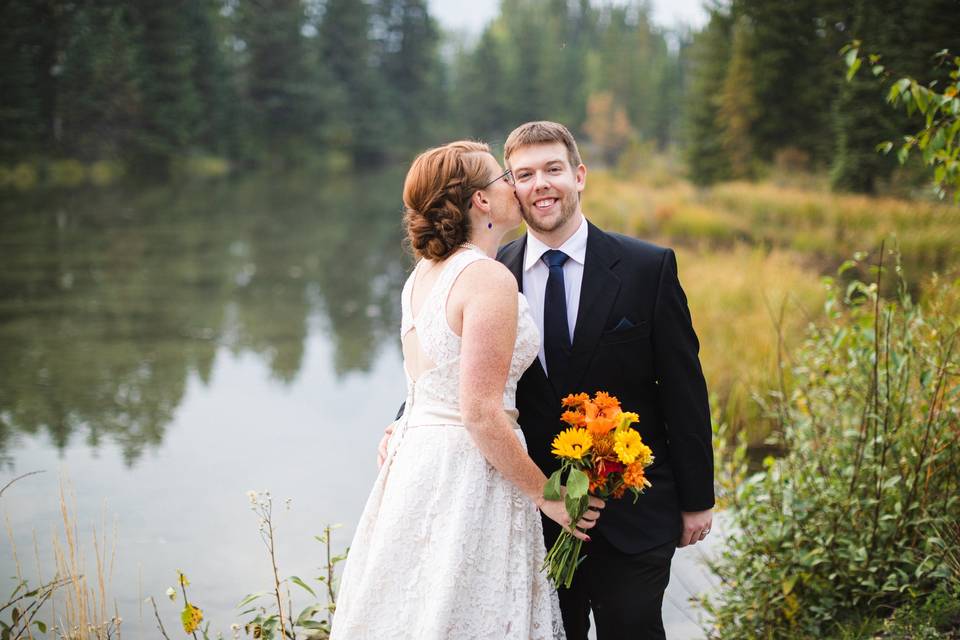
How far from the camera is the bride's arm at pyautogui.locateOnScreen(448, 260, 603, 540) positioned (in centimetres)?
225

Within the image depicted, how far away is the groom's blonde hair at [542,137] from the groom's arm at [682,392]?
1.53 feet

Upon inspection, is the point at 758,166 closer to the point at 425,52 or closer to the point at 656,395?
the point at 656,395

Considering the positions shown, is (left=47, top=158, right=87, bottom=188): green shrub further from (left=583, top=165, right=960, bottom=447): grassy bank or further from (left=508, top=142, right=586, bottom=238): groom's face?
(left=508, top=142, right=586, bottom=238): groom's face

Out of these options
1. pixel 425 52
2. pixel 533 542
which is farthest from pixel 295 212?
pixel 425 52

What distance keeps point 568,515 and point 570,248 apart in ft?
3.01

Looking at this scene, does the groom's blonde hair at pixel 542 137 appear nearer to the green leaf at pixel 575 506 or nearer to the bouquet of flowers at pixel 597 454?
the bouquet of flowers at pixel 597 454

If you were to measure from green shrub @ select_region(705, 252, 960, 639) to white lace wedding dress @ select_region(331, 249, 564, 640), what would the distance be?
1719 millimetres

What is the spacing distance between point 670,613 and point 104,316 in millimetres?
9793

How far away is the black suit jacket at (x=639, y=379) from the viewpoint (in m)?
2.68

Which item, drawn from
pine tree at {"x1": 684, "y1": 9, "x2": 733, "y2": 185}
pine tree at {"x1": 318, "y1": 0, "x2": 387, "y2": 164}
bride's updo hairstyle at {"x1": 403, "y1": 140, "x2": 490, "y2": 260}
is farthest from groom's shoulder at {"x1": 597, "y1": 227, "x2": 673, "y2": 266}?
pine tree at {"x1": 318, "y1": 0, "x2": 387, "y2": 164}

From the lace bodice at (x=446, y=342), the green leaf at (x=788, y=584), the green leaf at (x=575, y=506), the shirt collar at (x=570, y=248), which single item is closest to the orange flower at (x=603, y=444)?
the green leaf at (x=575, y=506)

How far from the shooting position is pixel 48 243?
16.9 m

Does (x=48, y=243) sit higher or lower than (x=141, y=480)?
higher

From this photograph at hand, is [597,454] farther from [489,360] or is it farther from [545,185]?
[545,185]
